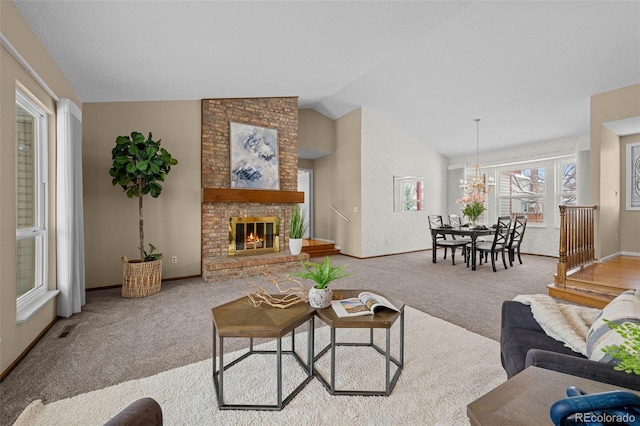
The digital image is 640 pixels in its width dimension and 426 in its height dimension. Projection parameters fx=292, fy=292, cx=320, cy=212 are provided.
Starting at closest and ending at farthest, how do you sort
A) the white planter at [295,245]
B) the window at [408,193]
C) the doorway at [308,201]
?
the white planter at [295,245]
the window at [408,193]
the doorway at [308,201]

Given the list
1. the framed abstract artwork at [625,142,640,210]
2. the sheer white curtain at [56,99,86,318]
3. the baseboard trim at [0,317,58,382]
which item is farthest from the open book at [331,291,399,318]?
the framed abstract artwork at [625,142,640,210]

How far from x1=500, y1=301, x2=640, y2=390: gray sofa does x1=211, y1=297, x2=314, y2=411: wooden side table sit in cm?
111

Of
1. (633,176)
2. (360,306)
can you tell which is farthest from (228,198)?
(633,176)

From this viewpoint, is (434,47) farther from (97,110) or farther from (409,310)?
(97,110)

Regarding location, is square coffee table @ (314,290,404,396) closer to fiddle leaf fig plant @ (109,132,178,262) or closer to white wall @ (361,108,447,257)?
fiddle leaf fig plant @ (109,132,178,262)

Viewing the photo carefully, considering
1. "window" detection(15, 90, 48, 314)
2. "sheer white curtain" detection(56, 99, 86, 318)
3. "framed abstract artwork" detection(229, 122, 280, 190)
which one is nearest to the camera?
"window" detection(15, 90, 48, 314)

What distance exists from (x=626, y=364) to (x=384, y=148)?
6547mm

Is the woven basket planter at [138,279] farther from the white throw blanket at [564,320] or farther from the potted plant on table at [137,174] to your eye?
the white throw blanket at [564,320]

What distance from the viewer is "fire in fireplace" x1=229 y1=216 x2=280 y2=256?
5.15 meters

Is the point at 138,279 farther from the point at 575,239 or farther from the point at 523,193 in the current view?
the point at 523,193

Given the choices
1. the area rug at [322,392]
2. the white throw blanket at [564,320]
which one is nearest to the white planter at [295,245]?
the area rug at [322,392]

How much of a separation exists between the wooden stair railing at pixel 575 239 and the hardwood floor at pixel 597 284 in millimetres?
105

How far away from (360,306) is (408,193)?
231 inches

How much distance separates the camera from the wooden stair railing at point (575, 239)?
371 centimetres
